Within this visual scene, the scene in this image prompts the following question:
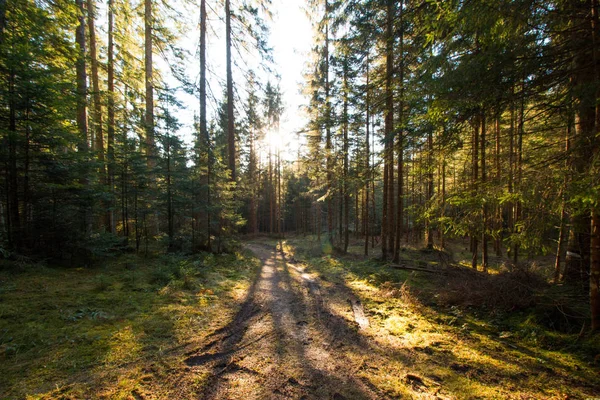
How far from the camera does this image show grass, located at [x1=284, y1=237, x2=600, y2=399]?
2736 millimetres

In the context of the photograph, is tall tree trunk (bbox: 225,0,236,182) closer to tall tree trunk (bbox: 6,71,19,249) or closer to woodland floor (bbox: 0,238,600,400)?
tall tree trunk (bbox: 6,71,19,249)

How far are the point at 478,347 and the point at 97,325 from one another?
6.04 meters

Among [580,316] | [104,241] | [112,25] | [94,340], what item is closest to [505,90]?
[580,316]

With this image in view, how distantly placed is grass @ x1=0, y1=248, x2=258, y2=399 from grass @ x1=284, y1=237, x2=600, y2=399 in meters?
2.88

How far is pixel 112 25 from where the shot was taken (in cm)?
1301

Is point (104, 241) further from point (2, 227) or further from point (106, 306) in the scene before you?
point (106, 306)

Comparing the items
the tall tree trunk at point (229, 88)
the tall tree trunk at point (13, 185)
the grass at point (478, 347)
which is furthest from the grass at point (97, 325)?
the tall tree trunk at point (229, 88)

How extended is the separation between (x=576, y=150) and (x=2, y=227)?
13.6m

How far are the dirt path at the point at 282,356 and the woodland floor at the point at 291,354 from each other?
2cm

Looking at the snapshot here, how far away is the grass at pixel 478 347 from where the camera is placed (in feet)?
8.98

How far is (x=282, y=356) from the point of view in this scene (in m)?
3.37

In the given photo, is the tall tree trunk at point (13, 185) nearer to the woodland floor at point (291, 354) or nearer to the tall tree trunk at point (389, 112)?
the woodland floor at point (291, 354)

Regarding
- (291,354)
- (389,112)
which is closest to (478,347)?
(291,354)

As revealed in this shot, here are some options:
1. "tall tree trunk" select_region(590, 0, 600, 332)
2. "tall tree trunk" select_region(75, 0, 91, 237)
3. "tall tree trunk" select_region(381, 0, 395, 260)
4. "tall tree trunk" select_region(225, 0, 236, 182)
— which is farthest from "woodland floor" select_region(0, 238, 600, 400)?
"tall tree trunk" select_region(225, 0, 236, 182)
